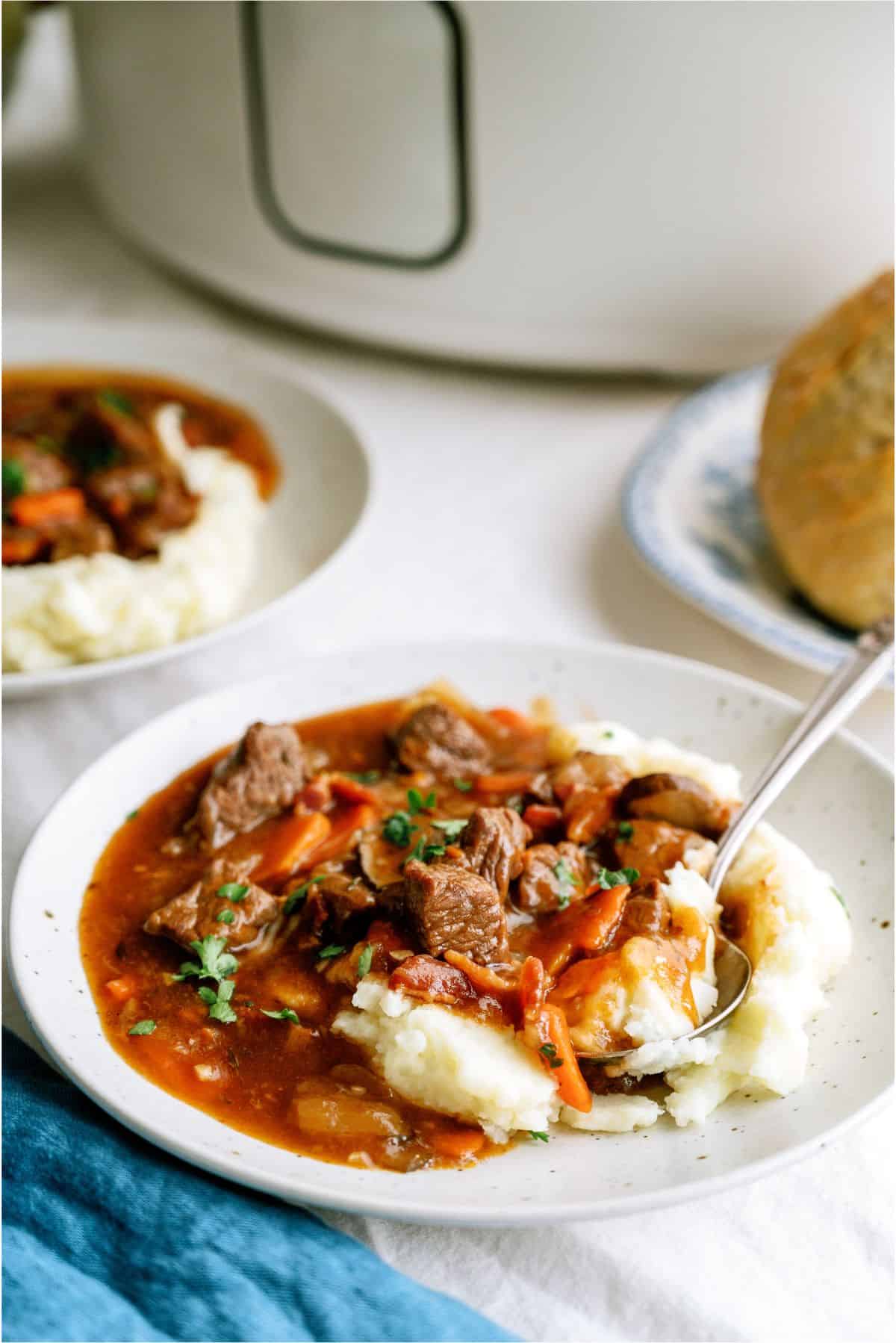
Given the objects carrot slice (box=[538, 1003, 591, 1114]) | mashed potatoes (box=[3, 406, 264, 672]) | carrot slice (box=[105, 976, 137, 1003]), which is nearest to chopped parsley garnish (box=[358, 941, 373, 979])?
carrot slice (box=[538, 1003, 591, 1114])

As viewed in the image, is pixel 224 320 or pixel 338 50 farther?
pixel 224 320

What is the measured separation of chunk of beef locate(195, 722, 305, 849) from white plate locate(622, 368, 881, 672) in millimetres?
1448

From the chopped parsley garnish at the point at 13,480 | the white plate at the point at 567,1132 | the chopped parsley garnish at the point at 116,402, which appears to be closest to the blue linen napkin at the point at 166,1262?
the white plate at the point at 567,1132

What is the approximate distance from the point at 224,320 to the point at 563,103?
2156 millimetres

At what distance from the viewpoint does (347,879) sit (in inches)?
120

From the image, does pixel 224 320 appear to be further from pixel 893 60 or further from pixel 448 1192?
pixel 448 1192

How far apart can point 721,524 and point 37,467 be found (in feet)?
7.38

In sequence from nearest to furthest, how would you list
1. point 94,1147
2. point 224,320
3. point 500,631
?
1. point 94,1147
2. point 500,631
3. point 224,320

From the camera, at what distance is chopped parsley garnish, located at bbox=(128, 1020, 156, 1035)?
8.97ft

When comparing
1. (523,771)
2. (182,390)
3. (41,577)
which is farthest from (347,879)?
(182,390)

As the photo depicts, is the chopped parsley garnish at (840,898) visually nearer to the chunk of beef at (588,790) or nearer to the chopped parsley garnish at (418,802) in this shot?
the chunk of beef at (588,790)

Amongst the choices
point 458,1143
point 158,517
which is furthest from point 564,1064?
point 158,517

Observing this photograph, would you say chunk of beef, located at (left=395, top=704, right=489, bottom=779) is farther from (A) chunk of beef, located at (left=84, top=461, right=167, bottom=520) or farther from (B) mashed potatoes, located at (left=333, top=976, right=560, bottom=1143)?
(A) chunk of beef, located at (left=84, top=461, right=167, bottom=520)

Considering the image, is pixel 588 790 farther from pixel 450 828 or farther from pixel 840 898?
pixel 840 898
